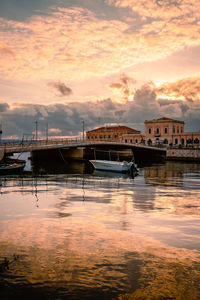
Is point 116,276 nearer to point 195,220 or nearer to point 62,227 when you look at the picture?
point 62,227

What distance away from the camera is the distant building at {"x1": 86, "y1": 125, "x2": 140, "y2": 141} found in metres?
153

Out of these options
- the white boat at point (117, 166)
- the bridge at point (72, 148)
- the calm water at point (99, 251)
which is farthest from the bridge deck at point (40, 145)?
the calm water at point (99, 251)

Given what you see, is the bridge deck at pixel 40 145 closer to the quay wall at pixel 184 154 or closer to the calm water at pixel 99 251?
the quay wall at pixel 184 154

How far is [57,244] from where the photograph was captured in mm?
12500

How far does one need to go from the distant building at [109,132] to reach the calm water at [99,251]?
129 m

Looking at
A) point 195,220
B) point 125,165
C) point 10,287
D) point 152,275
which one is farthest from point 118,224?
point 125,165

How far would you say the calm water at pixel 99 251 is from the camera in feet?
28.1

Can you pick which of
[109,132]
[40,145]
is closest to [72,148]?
[40,145]

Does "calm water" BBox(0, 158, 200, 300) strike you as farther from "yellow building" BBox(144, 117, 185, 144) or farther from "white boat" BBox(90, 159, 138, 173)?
"yellow building" BBox(144, 117, 185, 144)

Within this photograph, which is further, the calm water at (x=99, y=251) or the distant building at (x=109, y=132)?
the distant building at (x=109, y=132)

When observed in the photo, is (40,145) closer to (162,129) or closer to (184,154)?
(184,154)

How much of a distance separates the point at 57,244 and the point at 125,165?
41.8 metres

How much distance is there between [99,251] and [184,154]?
84925mm

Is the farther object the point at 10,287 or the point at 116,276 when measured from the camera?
the point at 116,276
